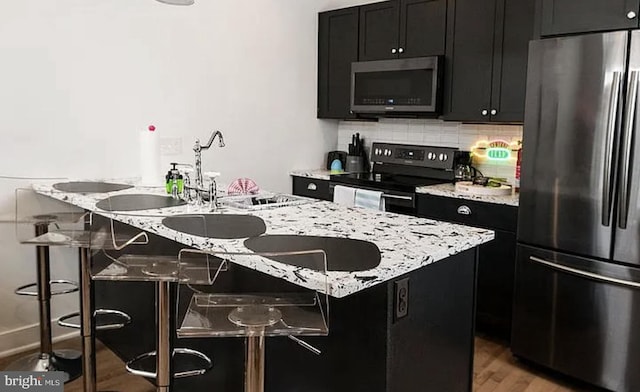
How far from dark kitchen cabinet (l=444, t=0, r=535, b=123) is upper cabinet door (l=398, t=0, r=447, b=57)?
8cm

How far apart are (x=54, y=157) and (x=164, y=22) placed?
1.13 metres

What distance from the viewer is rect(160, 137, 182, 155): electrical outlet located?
359cm

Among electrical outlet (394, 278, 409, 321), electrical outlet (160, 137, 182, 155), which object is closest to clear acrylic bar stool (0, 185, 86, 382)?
electrical outlet (160, 137, 182, 155)

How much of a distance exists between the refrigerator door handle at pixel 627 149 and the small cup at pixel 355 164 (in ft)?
7.53

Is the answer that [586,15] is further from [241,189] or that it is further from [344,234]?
[241,189]

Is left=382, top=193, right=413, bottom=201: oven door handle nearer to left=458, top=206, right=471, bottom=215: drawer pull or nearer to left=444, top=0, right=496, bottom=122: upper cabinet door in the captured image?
left=458, top=206, right=471, bottom=215: drawer pull

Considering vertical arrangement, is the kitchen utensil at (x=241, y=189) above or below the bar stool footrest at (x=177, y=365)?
above

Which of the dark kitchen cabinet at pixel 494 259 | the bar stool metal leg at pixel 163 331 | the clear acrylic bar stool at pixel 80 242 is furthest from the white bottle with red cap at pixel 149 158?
the dark kitchen cabinet at pixel 494 259

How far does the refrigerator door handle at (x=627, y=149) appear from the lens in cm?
246

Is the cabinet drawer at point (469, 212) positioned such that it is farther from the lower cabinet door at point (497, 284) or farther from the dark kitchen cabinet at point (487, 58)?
the dark kitchen cabinet at point (487, 58)

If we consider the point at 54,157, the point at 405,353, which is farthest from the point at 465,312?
the point at 54,157

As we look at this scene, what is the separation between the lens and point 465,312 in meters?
2.02

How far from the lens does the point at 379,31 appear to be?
4.11m

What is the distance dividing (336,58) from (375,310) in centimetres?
319
